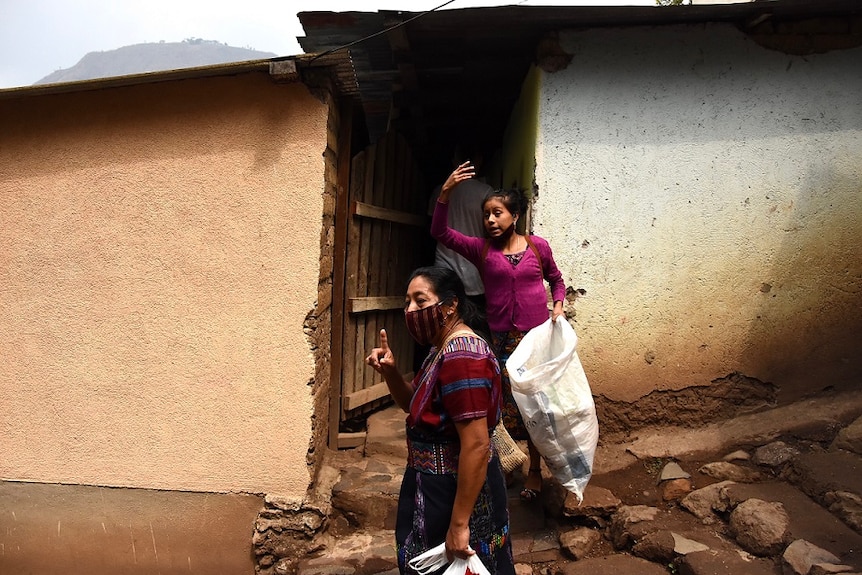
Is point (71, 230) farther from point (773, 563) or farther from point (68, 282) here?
point (773, 563)

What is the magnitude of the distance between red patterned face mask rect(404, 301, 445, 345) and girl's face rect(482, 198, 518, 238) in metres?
1.06

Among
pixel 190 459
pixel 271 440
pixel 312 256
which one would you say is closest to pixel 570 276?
pixel 312 256

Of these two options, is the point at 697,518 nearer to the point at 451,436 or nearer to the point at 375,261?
the point at 451,436

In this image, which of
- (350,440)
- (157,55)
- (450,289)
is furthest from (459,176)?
(157,55)

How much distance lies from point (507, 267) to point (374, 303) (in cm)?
142

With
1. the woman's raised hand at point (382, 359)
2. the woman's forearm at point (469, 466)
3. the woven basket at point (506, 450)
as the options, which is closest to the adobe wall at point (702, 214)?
the woven basket at point (506, 450)

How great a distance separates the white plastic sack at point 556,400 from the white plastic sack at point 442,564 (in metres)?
0.98

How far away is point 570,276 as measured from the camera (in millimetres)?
3346

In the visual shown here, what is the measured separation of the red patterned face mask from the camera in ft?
5.82

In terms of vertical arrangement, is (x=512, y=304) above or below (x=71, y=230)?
below

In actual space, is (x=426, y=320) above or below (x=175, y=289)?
above

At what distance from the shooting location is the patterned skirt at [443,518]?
1707mm

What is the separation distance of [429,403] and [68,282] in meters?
2.64

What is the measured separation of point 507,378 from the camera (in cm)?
289
